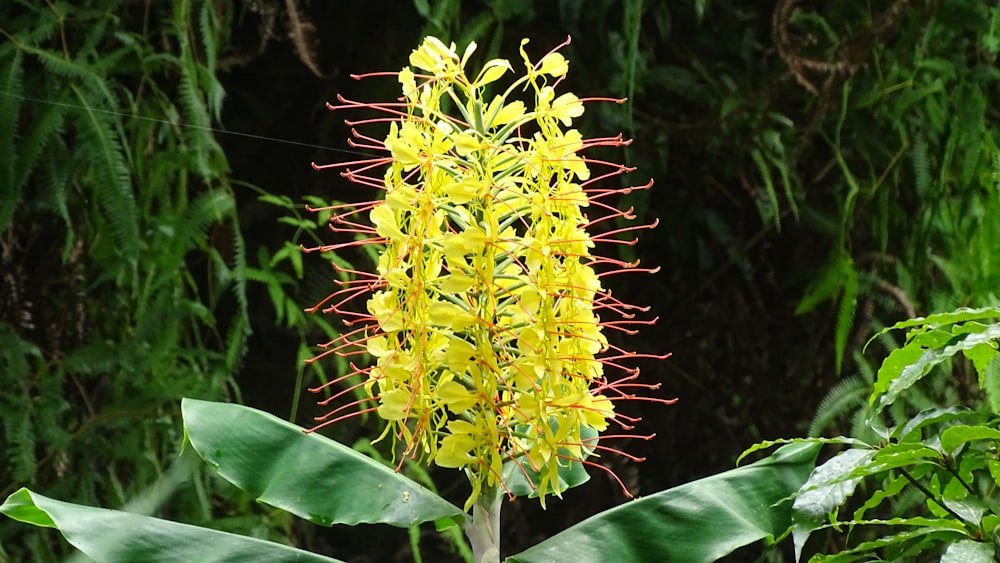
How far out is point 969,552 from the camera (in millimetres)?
576

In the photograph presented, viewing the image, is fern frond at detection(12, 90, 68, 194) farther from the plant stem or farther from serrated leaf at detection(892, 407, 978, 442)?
serrated leaf at detection(892, 407, 978, 442)

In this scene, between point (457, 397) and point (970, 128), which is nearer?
point (457, 397)

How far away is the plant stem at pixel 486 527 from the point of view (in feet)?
2.00

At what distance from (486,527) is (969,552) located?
10.7 inches

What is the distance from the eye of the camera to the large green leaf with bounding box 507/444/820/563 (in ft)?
2.07

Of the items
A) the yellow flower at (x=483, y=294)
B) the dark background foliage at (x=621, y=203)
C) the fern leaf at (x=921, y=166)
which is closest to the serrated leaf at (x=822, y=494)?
the yellow flower at (x=483, y=294)

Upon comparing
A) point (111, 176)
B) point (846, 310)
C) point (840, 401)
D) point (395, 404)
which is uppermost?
point (111, 176)

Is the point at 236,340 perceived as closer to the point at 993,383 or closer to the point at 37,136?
the point at 37,136

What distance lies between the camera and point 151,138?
1.22 m

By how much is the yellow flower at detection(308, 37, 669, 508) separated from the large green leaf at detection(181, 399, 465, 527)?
0.14 ft

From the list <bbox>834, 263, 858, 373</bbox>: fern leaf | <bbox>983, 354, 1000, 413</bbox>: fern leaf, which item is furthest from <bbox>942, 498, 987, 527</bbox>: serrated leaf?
<bbox>834, 263, 858, 373</bbox>: fern leaf

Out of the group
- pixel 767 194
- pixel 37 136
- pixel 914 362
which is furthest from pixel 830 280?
pixel 37 136

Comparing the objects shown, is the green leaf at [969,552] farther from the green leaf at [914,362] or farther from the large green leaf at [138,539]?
the large green leaf at [138,539]

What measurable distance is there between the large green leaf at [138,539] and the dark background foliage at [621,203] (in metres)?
0.52
